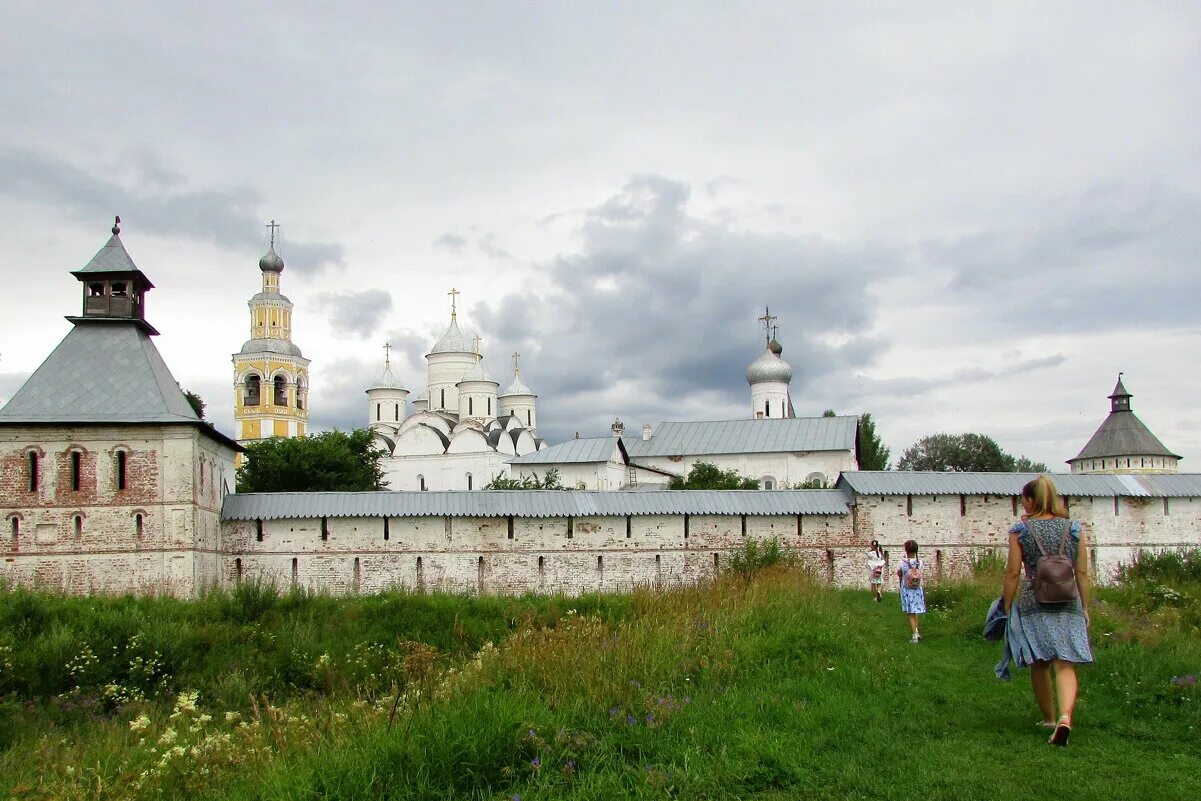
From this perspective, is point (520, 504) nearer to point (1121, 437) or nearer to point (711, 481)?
point (711, 481)

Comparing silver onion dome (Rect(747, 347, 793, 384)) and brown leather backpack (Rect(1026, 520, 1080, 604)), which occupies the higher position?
silver onion dome (Rect(747, 347, 793, 384))

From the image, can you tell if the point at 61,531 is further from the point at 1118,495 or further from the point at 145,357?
the point at 1118,495

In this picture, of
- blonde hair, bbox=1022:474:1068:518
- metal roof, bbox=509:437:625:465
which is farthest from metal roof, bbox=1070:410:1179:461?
blonde hair, bbox=1022:474:1068:518

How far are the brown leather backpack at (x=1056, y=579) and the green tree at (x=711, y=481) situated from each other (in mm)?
22942

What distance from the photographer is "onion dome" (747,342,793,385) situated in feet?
133

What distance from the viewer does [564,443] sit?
32031 mm

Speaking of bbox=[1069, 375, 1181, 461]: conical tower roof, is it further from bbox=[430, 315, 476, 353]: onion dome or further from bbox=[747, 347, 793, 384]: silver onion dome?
bbox=[430, 315, 476, 353]: onion dome

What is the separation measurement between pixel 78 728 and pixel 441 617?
201 inches

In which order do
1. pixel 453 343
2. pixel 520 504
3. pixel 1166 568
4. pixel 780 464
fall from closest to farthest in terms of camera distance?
pixel 1166 568
pixel 520 504
pixel 780 464
pixel 453 343

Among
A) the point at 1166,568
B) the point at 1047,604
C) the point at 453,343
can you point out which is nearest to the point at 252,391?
the point at 453,343

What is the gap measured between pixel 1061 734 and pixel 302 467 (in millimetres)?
24669

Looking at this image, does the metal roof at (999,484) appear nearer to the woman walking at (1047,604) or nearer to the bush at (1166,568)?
the bush at (1166,568)

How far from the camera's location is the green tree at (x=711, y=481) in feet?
93.2

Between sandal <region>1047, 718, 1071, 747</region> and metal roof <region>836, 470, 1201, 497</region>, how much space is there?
12441mm
